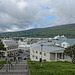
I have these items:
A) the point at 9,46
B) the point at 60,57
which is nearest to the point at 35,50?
the point at 60,57

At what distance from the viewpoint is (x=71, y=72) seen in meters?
11.7

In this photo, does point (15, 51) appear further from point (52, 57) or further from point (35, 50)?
point (52, 57)

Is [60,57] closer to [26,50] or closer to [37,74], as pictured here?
[37,74]

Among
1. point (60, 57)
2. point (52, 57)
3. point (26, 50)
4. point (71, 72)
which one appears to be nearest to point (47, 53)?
point (52, 57)

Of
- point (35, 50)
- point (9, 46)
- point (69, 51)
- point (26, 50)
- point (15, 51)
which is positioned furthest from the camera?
point (26, 50)

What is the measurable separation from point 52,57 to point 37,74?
696 inches

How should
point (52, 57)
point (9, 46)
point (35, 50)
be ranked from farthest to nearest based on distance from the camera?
1. point (9, 46)
2. point (35, 50)
3. point (52, 57)

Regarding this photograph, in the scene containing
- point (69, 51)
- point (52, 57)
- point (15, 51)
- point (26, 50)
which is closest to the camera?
point (69, 51)

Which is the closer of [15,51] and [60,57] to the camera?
[60,57]

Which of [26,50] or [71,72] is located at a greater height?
[71,72]

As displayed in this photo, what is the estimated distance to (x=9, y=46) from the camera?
5478 cm

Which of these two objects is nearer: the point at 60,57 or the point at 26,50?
the point at 60,57

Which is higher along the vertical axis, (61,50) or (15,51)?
(61,50)

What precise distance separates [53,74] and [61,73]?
970 mm
